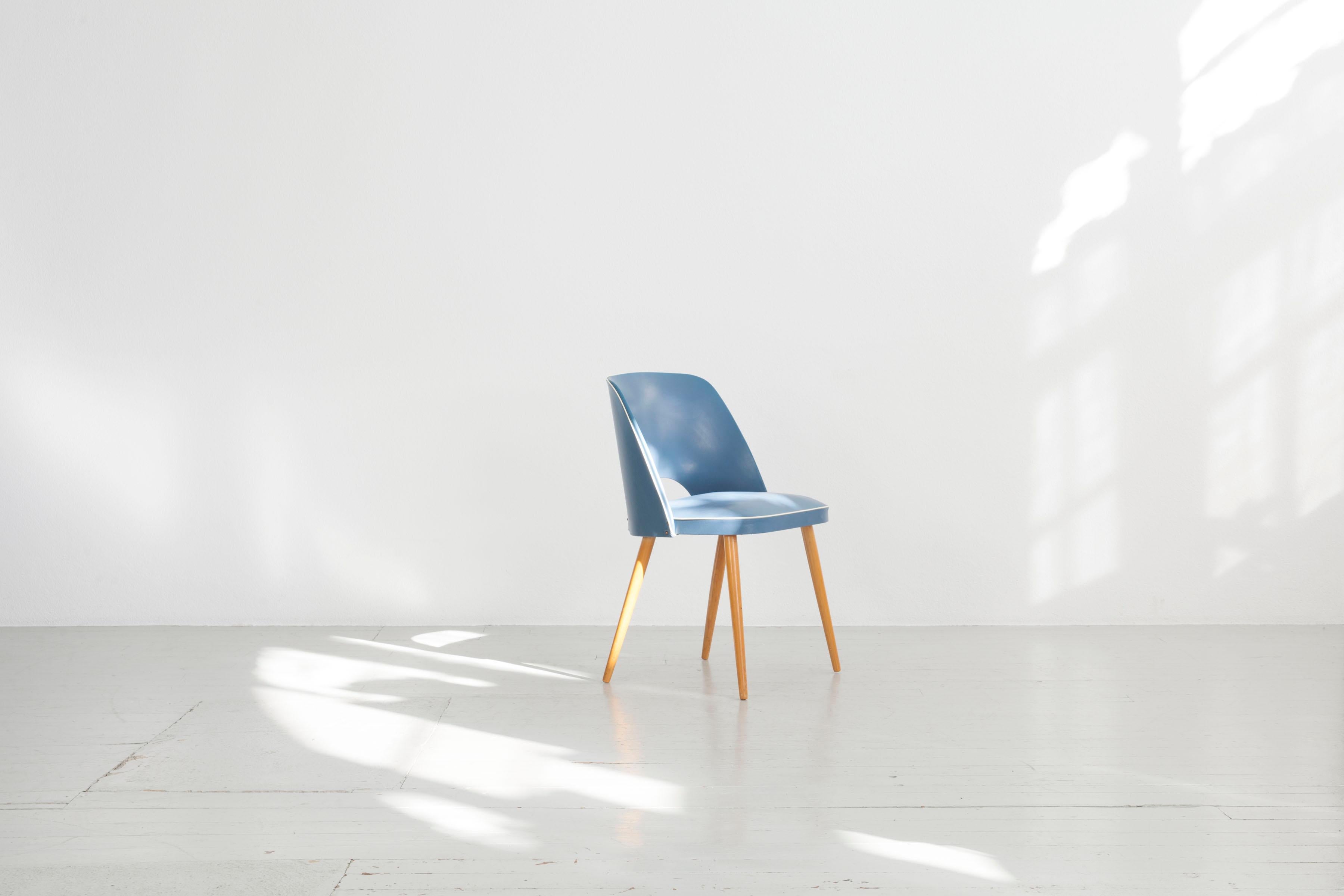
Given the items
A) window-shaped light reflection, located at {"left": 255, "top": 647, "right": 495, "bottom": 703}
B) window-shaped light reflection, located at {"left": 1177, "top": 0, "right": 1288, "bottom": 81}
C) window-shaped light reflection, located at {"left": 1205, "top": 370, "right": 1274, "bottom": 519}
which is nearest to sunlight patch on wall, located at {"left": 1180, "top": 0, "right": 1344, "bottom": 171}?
window-shaped light reflection, located at {"left": 1177, "top": 0, "right": 1288, "bottom": 81}

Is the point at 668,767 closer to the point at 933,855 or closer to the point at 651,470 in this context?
the point at 933,855

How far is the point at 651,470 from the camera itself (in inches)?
91.9

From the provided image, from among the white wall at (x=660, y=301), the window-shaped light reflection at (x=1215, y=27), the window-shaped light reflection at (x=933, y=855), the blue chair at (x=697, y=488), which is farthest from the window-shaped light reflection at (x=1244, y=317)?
the window-shaped light reflection at (x=933, y=855)

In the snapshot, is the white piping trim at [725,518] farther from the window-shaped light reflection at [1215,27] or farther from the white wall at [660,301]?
the window-shaped light reflection at [1215,27]

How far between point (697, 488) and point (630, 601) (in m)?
0.41

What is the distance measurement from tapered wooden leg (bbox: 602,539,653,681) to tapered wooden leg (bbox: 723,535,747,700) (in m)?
0.21

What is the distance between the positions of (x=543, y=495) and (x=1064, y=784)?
1.84 metres

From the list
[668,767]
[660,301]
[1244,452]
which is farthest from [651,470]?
[1244,452]

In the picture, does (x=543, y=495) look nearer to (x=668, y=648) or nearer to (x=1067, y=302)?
(x=668, y=648)

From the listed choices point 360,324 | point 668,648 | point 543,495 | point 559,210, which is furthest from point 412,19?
point 668,648

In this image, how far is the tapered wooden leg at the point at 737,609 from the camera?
2.32 meters

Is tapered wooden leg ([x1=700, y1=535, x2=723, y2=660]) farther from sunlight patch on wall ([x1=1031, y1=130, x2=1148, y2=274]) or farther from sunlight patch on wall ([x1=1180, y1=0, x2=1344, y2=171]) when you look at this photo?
sunlight patch on wall ([x1=1180, y1=0, x2=1344, y2=171])

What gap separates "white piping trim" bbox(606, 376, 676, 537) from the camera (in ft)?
7.59

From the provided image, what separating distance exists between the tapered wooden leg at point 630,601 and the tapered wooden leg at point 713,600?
0.24m
